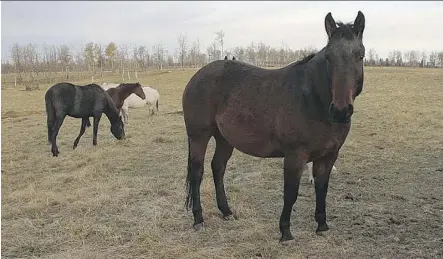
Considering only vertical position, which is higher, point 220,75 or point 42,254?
point 220,75

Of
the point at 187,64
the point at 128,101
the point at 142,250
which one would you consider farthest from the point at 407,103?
the point at 187,64

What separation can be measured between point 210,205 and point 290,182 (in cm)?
168

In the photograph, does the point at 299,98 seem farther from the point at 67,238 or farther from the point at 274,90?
the point at 67,238

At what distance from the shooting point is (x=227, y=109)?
14.9 ft

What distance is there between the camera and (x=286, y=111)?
4008 mm

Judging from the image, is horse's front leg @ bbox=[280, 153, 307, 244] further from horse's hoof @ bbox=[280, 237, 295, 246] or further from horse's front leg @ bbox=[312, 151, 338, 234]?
horse's front leg @ bbox=[312, 151, 338, 234]

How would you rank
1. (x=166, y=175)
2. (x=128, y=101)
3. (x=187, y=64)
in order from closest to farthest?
(x=166, y=175) < (x=128, y=101) < (x=187, y=64)

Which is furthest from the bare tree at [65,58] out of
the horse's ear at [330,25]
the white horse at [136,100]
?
the horse's ear at [330,25]

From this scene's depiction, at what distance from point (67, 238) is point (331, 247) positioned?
2.89m

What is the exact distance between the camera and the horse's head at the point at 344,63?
3.37 meters

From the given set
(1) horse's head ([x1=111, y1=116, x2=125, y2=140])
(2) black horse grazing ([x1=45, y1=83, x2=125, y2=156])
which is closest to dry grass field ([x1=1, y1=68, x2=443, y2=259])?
(2) black horse grazing ([x1=45, y1=83, x2=125, y2=156])

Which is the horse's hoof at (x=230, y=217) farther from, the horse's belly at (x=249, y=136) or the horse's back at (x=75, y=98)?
the horse's back at (x=75, y=98)

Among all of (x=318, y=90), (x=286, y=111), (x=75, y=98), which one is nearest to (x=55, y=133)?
(x=75, y=98)

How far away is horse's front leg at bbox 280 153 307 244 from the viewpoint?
3945mm
